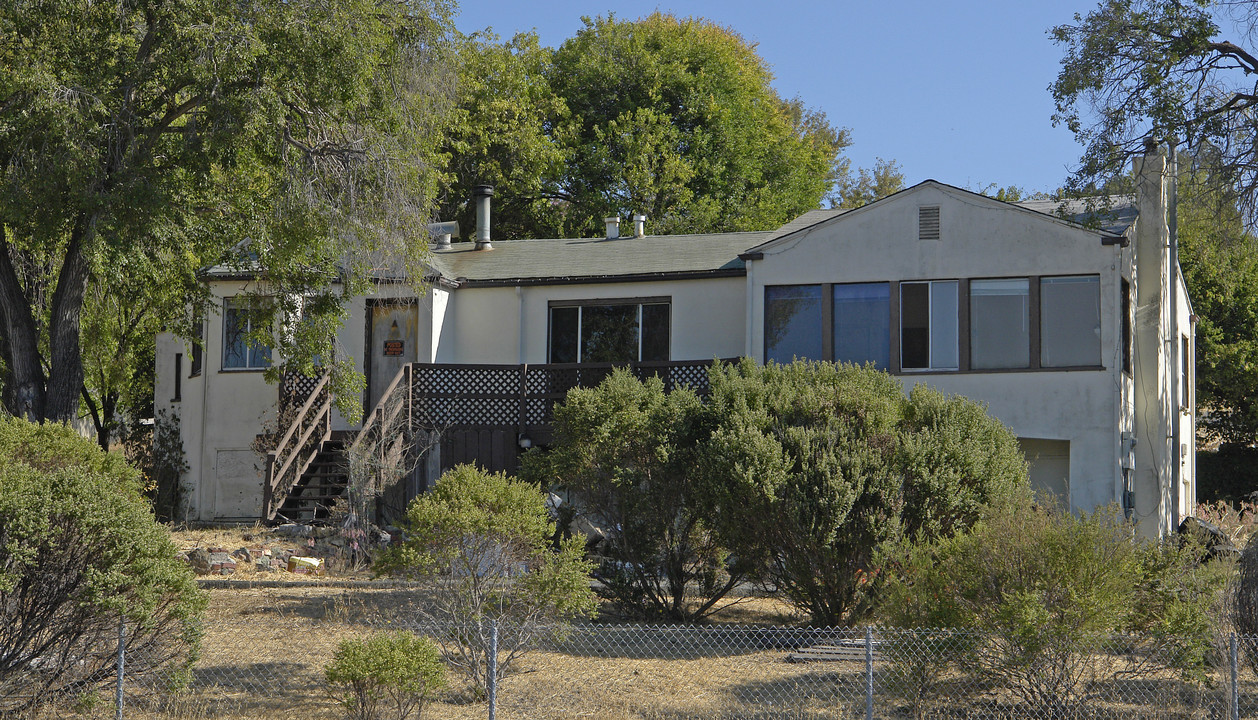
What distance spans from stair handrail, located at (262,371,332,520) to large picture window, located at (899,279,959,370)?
887 cm

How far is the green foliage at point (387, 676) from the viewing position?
28.0ft

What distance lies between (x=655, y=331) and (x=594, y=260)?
2.12m

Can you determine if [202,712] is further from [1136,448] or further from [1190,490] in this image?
[1190,490]

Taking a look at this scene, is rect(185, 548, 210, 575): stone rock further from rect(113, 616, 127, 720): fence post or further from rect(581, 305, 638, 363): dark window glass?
rect(581, 305, 638, 363): dark window glass

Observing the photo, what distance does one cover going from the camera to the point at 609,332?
20828mm

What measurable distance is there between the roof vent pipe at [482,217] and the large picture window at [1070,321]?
36.3ft

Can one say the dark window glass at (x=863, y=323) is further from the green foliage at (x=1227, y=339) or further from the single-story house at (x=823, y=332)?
the green foliage at (x=1227, y=339)

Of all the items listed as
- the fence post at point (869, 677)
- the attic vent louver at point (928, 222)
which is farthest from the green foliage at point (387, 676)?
the attic vent louver at point (928, 222)

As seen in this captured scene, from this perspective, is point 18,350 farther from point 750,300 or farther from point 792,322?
point 792,322

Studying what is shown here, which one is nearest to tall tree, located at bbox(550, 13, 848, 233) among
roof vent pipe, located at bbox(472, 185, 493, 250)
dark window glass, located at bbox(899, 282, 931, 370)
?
roof vent pipe, located at bbox(472, 185, 493, 250)

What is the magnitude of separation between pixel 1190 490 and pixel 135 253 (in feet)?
63.7

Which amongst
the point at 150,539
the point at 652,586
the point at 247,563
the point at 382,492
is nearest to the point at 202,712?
the point at 150,539

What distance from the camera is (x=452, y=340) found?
21391 mm

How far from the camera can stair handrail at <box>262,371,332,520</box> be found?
57.5ft
